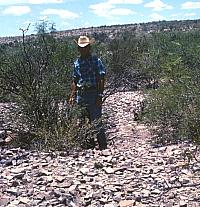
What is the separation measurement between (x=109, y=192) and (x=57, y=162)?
1117 mm

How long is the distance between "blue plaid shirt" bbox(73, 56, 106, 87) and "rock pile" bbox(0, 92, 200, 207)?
1.51 meters

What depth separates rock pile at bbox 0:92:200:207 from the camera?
474 cm

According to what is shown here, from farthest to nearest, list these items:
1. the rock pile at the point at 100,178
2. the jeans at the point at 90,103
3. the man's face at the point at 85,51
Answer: the jeans at the point at 90,103 < the man's face at the point at 85,51 < the rock pile at the point at 100,178

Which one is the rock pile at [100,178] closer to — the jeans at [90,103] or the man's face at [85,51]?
the jeans at [90,103]

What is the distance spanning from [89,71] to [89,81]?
0.15 m

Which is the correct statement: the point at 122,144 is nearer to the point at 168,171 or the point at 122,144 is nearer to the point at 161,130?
the point at 161,130

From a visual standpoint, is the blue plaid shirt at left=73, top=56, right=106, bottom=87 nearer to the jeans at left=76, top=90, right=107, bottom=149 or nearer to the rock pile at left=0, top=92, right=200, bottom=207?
the jeans at left=76, top=90, right=107, bottom=149

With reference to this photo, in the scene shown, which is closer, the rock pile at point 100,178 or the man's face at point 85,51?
the rock pile at point 100,178

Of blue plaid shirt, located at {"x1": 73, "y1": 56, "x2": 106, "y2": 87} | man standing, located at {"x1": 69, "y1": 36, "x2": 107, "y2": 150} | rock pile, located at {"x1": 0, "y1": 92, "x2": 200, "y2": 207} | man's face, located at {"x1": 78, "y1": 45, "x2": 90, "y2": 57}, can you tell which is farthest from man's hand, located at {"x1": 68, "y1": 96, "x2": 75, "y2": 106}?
rock pile, located at {"x1": 0, "y1": 92, "x2": 200, "y2": 207}

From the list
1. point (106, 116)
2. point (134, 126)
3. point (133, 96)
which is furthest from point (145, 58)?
point (134, 126)

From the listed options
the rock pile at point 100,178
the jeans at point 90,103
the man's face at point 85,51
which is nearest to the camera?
the rock pile at point 100,178

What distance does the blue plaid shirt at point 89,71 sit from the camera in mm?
7684

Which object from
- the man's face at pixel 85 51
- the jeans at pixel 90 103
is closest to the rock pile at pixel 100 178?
the jeans at pixel 90 103

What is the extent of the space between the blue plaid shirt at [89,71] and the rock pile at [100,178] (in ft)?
4.97
